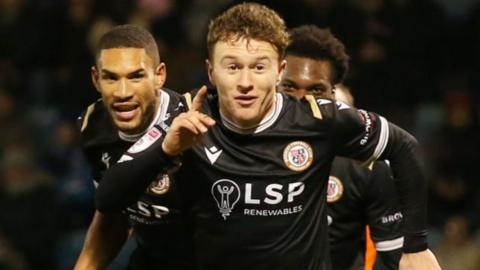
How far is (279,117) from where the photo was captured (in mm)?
4586

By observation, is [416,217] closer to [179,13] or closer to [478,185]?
[478,185]

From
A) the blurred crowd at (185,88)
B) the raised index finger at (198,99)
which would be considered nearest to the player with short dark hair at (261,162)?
the raised index finger at (198,99)

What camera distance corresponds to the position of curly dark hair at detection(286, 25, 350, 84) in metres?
5.48

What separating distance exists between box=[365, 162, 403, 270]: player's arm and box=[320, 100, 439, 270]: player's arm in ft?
1.36

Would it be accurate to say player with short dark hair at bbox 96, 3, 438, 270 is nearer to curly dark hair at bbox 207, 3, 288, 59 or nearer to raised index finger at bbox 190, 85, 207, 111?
curly dark hair at bbox 207, 3, 288, 59

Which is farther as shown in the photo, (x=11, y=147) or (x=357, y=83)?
(x=11, y=147)

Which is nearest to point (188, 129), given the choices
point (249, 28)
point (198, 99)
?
point (198, 99)

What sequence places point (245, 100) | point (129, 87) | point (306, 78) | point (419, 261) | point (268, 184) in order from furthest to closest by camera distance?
point (306, 78), point (129, 87), point (419, 261), point (268, 184), point (245, 100)

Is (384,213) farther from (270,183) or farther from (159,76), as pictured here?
(159,76)

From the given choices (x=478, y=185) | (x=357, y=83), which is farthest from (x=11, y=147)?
(x=478, y=185)

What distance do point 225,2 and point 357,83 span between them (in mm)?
1831

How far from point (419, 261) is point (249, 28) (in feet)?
3.69

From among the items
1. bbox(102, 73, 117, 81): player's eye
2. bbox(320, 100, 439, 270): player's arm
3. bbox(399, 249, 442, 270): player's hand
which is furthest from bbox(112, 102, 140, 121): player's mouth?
bbox(399, 249, 442, 270): player's hand

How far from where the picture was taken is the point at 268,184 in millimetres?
4535
